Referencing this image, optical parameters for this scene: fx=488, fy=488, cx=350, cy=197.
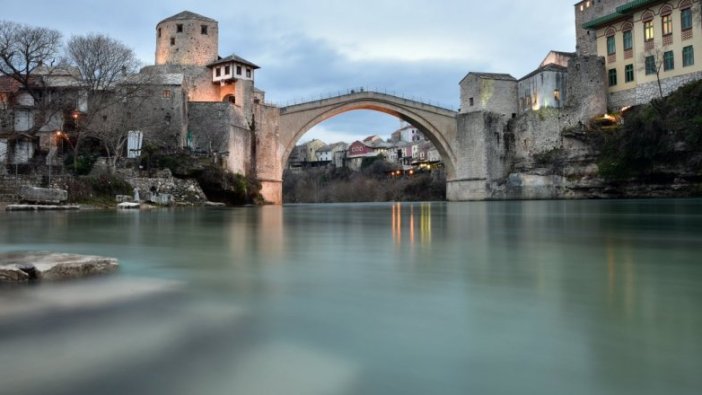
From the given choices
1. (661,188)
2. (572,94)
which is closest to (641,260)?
(661,188)

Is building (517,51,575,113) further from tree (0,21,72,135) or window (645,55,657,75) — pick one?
tree (0,21,72,135)

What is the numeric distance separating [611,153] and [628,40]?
760 cm

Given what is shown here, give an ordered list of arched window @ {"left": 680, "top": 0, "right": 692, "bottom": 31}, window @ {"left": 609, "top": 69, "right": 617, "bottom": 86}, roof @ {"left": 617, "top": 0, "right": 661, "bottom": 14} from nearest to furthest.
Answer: arched window @ {"left": 680, "top": 0, "right": 692, "bottom": 31} < roof @ {"left": 617, "top": 0, "right": 661, "bottom": 14} < window @ {"left": 609, "top": 69, "right": 617, "bottom": 86}

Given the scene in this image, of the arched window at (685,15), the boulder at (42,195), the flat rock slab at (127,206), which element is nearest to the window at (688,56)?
the arched window at (685,15)

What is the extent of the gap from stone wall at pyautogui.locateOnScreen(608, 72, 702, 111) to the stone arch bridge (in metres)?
9.64

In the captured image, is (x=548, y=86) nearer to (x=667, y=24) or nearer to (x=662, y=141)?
(x=667, y=24)

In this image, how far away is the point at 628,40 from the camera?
3111 centimetres

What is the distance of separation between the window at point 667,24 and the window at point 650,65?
1505 mm

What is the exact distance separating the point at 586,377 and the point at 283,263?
3326 millimetres

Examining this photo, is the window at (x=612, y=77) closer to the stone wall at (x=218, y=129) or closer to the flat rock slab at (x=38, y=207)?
the stone wall at (x=218, y=129)

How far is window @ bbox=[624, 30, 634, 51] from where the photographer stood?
30844 millimetres

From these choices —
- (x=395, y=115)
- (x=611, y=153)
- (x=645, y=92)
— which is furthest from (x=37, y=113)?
(x=645, y=92)

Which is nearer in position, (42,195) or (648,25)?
(42,195)

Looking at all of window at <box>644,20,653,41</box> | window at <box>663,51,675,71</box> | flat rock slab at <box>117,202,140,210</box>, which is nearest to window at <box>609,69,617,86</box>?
Answer: window at <box>644,20,653,41</box>
